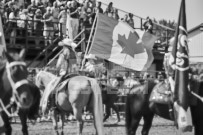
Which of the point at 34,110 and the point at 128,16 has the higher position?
the point at 128,16

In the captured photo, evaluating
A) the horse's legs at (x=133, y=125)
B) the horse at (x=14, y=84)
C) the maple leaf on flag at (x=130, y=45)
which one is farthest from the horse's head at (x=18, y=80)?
the maple leaf on flag at (x=130, y=45)

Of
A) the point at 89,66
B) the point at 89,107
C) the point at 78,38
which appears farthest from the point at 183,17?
the point at 78,38

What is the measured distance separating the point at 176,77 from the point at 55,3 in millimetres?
12107

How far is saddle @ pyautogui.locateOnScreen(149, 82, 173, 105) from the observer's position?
11.9 meters

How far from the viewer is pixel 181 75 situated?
1133cm

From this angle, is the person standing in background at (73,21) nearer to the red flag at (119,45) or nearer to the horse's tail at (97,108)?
the red flag at (119,45)

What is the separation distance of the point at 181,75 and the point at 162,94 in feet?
2.81

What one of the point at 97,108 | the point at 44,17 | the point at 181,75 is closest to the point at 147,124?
the point at 97,108

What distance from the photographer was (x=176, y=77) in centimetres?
1139

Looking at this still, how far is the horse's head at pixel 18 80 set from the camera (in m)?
8.60

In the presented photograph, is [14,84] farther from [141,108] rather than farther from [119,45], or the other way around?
[119,45]

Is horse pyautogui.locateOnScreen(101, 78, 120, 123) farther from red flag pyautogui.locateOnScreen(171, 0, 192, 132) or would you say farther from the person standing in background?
red flag pyautogui.locateOnScreen(171, 0, 192, 132)

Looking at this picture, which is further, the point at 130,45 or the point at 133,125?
the point at 130,45

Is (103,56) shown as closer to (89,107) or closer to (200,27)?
(89,107)
